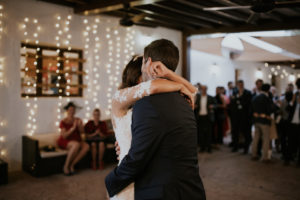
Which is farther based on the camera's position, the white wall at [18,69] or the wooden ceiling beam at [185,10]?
the wooden ceiling beam at [185,10]

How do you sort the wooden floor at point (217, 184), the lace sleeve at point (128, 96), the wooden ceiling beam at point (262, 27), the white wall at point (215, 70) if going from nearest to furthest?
the lace sleeve at point (128, 96), the wooden floor at point (217, 184), the wooden ceiling beam at point (262, 27), the white wall at point (215, 70)

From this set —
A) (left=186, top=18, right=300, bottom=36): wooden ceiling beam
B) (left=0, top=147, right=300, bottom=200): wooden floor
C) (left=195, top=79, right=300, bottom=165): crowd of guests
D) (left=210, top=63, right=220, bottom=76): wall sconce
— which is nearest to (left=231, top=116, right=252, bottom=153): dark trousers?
(left=195, top=79, right=300, bottom=165): crowd of guests

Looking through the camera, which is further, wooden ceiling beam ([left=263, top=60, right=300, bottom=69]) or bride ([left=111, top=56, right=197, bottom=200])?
wooden ceiling beam ([left=263, top=60, right=300, bottom=69])

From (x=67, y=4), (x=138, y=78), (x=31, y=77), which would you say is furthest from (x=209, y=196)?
(x=67, y=4)

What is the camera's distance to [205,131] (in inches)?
284

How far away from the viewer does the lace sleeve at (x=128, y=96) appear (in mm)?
1324

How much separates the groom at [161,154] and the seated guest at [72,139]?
13.9ft

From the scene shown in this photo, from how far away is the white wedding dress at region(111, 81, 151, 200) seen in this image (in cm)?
133

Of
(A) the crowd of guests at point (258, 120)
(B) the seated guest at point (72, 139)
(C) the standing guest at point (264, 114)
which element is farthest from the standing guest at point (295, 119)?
(B) the seated guest at point (72, 139)

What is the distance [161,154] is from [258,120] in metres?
5.43

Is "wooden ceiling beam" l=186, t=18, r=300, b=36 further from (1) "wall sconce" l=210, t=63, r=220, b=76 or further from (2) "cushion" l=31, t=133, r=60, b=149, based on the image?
(2) "cushion" l=31, t=133, r=60, b=149

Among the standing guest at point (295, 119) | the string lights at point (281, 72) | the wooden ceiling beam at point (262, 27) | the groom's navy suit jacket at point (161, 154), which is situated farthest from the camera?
the string lights at point (281, 72)

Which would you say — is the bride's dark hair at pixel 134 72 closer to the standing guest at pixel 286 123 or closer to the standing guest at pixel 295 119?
the standing guest at pixel 295 119

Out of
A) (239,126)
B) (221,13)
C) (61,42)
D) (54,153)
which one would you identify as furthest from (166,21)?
(54,153)
